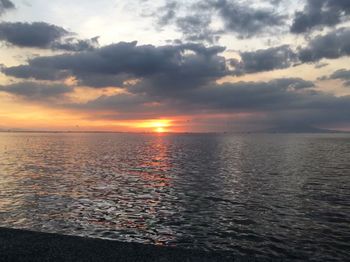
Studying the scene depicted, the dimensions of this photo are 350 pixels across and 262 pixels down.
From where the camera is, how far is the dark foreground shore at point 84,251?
13295mm

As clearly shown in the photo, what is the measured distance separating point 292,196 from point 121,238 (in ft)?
70.5

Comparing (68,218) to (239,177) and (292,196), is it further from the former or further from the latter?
(239,177)

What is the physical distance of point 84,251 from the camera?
45.8 ft

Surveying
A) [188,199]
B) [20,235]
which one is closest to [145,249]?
[20,235]

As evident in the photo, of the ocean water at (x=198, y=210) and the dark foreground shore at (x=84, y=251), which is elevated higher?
the dark foreground shore at (x=84, y=251)

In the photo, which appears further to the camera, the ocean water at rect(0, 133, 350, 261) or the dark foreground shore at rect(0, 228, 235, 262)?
the ocean water at rect(0, 133, 350, 261)

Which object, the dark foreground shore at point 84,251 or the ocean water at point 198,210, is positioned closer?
the dark foreground shore at point 84,251

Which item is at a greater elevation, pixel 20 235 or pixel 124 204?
pixel 20 235

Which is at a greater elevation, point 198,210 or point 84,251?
point 84,251

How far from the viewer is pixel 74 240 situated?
15.1m

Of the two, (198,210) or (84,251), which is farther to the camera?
(198,210)

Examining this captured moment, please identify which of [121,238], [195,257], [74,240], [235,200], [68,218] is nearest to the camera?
[195,257]

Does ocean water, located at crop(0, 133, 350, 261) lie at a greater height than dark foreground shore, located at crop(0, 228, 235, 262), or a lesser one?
lesser

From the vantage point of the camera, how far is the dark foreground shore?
43.6ft
